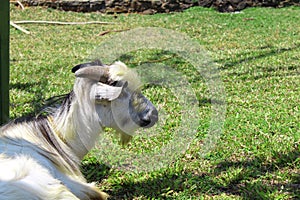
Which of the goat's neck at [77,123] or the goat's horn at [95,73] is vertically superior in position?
the goat's horn at [95,73]

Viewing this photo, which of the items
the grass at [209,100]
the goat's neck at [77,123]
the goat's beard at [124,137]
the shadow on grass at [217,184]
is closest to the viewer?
the goat's neck at [77,123]

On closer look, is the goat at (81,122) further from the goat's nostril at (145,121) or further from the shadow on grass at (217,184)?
the shadow on grass at (217,184)

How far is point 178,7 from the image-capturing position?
15.3 m

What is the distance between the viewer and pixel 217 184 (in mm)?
4375

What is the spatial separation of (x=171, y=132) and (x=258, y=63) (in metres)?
3.80

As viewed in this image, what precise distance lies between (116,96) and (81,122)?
1.04 ft

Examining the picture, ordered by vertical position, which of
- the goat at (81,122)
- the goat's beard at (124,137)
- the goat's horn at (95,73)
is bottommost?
the goat's beard at (124,137)

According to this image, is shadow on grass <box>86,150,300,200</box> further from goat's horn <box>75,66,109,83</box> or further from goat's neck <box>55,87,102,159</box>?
goat's horn <box>75,66,109,83</box>

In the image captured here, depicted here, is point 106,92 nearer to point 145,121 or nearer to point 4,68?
point 145,121

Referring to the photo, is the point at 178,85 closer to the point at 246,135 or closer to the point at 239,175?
the point at 246,135

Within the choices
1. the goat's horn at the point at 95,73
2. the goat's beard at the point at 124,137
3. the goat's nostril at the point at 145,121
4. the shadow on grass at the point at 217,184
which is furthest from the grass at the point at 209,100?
the goat's horn at the point at 95,73

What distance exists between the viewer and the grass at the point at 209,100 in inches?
173

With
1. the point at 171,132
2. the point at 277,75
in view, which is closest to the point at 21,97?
the point at 171,132

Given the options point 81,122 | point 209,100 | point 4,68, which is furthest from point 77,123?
point 209,100
